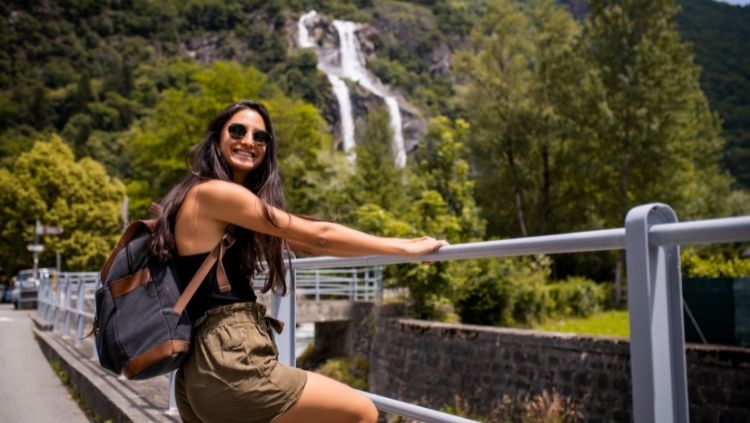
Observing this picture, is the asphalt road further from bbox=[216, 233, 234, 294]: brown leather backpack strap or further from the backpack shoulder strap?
bbox=[216, 233, 234, 294]: brown leather backpack strap

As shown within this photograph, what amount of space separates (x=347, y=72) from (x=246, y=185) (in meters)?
117

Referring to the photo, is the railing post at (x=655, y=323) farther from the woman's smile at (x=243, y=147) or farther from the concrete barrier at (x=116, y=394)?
the concrete barrier at (x=116, y=394)

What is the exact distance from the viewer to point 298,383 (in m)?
1.87

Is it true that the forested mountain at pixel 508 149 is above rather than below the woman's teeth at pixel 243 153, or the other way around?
above

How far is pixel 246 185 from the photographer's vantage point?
2316 millimetres

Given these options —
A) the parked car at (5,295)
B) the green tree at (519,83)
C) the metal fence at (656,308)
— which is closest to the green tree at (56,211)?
the parked car at (5,295)

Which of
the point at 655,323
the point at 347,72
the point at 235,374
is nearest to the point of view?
the point at 655,323

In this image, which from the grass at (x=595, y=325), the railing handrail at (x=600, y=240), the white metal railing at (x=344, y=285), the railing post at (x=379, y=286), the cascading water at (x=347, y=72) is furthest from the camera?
the cascading water at (x=347, y=72)

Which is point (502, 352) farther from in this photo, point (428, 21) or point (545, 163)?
point (428, 21)

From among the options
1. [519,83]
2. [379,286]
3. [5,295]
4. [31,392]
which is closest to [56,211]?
[5,295]

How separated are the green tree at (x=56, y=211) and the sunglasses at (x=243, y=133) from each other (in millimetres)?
41669

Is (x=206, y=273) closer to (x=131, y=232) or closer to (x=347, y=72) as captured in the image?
(x=131, y=232)

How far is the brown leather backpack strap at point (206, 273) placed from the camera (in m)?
1.84

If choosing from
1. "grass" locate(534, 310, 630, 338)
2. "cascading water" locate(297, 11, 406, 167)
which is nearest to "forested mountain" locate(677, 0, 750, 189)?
"cascading water" locate(297, 11, 406, 167)
